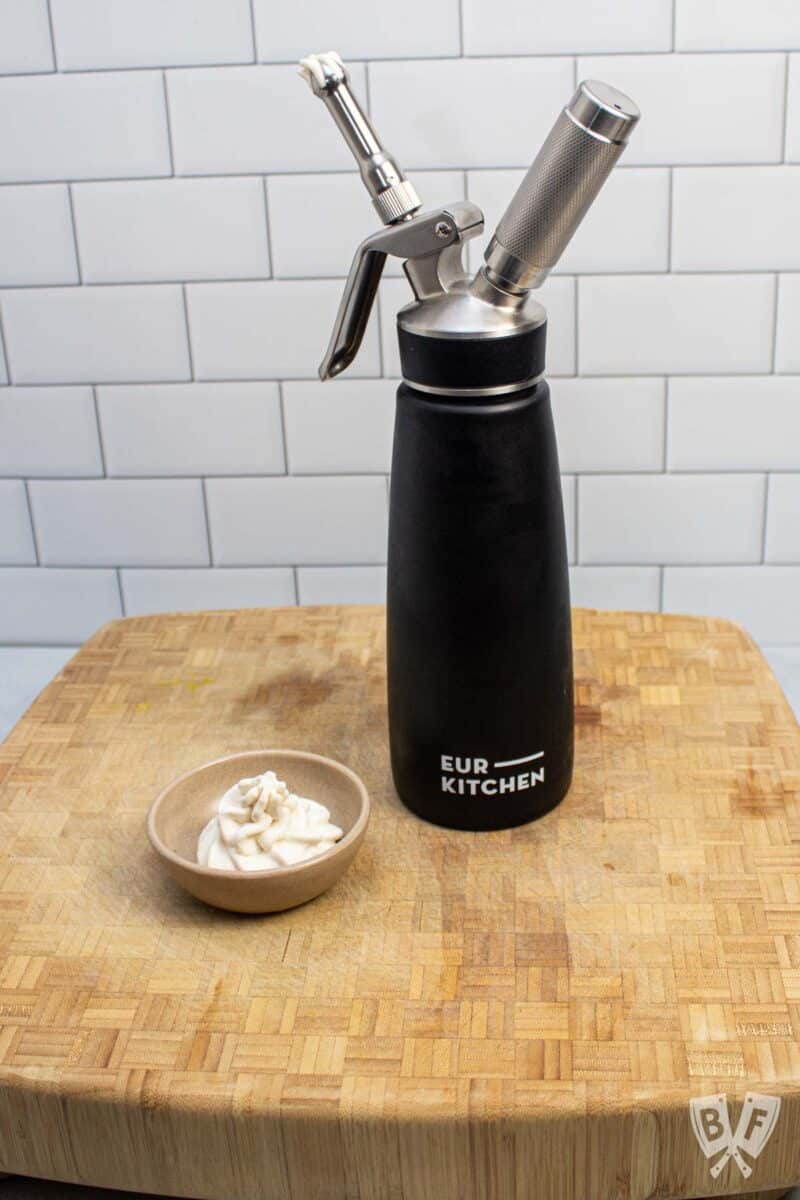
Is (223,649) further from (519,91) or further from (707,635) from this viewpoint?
(519,91)

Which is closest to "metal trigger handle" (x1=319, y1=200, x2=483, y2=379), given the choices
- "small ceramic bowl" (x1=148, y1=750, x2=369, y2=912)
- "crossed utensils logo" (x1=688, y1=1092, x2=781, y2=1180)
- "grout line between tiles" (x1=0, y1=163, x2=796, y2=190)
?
"small ceramic bowl" (x1=148, y1=750, x2=369, y2=912)

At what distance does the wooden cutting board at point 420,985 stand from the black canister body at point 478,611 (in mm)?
37

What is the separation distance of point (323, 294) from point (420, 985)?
36.8 inches

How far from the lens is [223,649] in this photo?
4.12ft

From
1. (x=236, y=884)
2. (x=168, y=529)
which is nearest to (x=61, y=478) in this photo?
(x=168, y=529)

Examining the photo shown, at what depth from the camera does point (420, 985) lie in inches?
32.1

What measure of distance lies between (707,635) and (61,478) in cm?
82

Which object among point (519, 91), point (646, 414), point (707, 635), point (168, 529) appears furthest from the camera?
point (168, 529)

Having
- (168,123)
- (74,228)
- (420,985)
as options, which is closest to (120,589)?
(74,228)

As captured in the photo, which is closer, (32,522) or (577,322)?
(577,322)

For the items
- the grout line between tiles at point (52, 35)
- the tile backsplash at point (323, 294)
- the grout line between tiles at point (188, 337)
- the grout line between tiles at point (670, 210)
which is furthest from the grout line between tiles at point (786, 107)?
the grout line between tiles at point (52, 35)

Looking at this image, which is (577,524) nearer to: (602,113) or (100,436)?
(100,436)

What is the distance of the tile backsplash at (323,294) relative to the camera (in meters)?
1.46

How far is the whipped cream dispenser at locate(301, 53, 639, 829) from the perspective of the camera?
2.81ft
